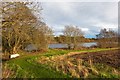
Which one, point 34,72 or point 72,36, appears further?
point 72,36

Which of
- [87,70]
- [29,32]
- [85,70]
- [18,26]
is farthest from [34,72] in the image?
[29,32]

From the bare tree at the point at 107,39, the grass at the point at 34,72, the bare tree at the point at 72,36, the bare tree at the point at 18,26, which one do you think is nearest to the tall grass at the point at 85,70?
the grass at the point at 34,72

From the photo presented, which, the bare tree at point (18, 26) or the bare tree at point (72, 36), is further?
the bare tree at point (72, 36)

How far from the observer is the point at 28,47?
136 feet

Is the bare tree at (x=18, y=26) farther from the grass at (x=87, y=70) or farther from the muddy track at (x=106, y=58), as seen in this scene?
the muddy track at (x=106, y=58)

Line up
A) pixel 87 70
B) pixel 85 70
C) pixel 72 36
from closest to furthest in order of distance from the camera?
pixel 85 70
pixel 87 70
pixel 72 36

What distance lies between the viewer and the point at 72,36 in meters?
51.1

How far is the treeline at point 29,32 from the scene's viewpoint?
65.2ft

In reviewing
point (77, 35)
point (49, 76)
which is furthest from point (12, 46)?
point (49, 76)

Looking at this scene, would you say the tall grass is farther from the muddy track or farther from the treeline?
the treeline

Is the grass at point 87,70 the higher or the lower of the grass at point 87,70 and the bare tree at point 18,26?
the lower

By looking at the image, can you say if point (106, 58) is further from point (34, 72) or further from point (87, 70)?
point (34, 72)

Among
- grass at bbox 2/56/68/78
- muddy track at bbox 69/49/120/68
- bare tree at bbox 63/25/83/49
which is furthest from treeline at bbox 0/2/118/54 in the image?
muddy track at bbox 69/49/120/68

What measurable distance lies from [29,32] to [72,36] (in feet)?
59.2
